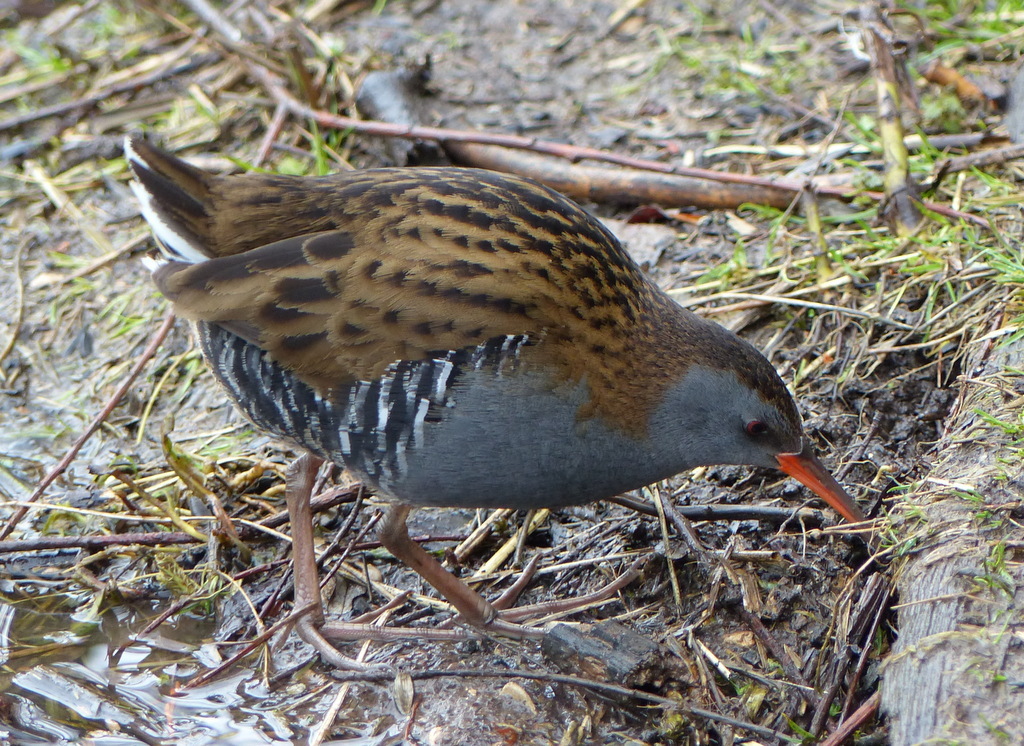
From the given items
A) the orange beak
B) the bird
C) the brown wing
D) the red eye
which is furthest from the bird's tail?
the orange beak

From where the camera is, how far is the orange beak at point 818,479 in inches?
125

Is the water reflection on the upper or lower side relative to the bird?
lower

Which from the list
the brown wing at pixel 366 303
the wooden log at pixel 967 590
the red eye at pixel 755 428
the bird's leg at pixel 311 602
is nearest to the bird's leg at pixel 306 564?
the bird's leg at pixel 311 602

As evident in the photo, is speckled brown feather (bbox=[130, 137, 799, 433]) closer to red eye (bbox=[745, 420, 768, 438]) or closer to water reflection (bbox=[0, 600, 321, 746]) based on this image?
red eye (bbox=[745, 420, 768, 438])

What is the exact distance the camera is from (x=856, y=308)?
13.2 feet

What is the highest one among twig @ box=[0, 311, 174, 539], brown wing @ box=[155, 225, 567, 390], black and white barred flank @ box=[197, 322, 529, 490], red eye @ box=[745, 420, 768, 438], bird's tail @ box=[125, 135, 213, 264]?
bird's tail @ box=[125, 135, 213, 264]

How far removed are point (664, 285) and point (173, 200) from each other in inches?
79.1

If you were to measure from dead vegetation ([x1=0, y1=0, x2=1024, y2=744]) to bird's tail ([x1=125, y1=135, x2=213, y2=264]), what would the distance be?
768 mm

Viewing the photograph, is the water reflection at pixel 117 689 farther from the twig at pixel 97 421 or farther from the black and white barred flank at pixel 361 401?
the black and white barred flank at pixel 361 401

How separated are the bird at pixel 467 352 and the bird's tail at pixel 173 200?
0.04 ft

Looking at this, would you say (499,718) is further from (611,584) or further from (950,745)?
(950,745)

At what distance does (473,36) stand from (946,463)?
3.99m

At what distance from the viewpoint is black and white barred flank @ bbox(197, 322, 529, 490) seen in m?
3.00

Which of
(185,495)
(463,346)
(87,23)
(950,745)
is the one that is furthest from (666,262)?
(87,23)
